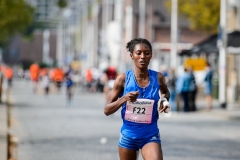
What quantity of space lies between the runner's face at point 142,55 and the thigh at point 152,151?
830mm

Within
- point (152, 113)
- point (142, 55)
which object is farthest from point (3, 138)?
point (142, 55)

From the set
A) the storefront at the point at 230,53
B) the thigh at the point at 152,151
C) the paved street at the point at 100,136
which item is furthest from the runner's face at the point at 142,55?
the storefront at the point at 230,53

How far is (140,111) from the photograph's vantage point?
942 cm

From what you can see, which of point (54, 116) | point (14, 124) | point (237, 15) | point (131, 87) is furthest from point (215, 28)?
point (131, 87)

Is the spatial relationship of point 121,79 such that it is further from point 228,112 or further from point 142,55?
point 228,112

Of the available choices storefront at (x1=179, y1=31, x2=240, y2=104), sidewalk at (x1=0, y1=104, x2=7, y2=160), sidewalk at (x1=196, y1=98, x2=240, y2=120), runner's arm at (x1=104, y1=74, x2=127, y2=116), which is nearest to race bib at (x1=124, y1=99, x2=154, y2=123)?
runner's arm at (x1=104, y1=74, x2=127, y2=116)

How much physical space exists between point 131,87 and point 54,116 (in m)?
19.3

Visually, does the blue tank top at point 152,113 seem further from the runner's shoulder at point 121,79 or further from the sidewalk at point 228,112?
the sidewalk at point 228,112

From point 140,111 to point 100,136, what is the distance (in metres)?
11.0

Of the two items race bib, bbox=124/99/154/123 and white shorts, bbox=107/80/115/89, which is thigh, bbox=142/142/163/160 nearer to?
race bib, bbox=124/99/154/123

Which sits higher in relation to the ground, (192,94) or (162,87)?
(162,87)

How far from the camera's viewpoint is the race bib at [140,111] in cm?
942

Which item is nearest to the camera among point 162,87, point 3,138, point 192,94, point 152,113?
point 152,113

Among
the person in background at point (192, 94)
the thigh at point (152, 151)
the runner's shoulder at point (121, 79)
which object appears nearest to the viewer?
the thigh at point (152, 151)
